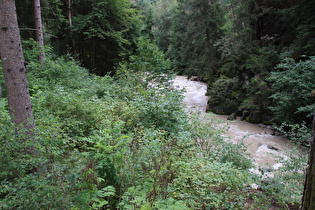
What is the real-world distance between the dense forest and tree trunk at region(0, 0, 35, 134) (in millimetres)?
28

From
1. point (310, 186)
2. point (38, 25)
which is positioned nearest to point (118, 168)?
point (310, 186)

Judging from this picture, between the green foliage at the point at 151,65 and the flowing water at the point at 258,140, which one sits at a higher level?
the green foliage at the point at 151,65

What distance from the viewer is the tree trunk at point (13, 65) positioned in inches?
122

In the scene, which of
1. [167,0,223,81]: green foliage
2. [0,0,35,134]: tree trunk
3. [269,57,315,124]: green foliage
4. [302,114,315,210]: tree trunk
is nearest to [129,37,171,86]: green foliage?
[269,57,315,124]: green foliage

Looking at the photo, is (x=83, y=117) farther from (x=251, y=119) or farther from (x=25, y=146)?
(x=251, y=119)

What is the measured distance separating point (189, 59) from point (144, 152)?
16.5 m

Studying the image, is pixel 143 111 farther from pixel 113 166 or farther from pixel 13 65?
pixel 13 65

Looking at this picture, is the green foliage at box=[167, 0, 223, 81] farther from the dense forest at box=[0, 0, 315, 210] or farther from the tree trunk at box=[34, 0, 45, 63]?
the tree trunk at box=[34, 0, 45, 63]

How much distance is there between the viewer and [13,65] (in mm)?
3207

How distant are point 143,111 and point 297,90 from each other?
740 cm

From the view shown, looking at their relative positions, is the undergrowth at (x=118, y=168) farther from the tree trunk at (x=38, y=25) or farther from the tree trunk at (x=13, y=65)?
the tree trunk at (x=38, y=25)

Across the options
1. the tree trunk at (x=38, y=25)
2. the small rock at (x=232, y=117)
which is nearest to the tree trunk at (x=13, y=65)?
the tree trunk at (x=38, y=25)

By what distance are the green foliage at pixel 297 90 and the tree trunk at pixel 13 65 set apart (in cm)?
897

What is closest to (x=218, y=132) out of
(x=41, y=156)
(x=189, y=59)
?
(x=41, y=156)
